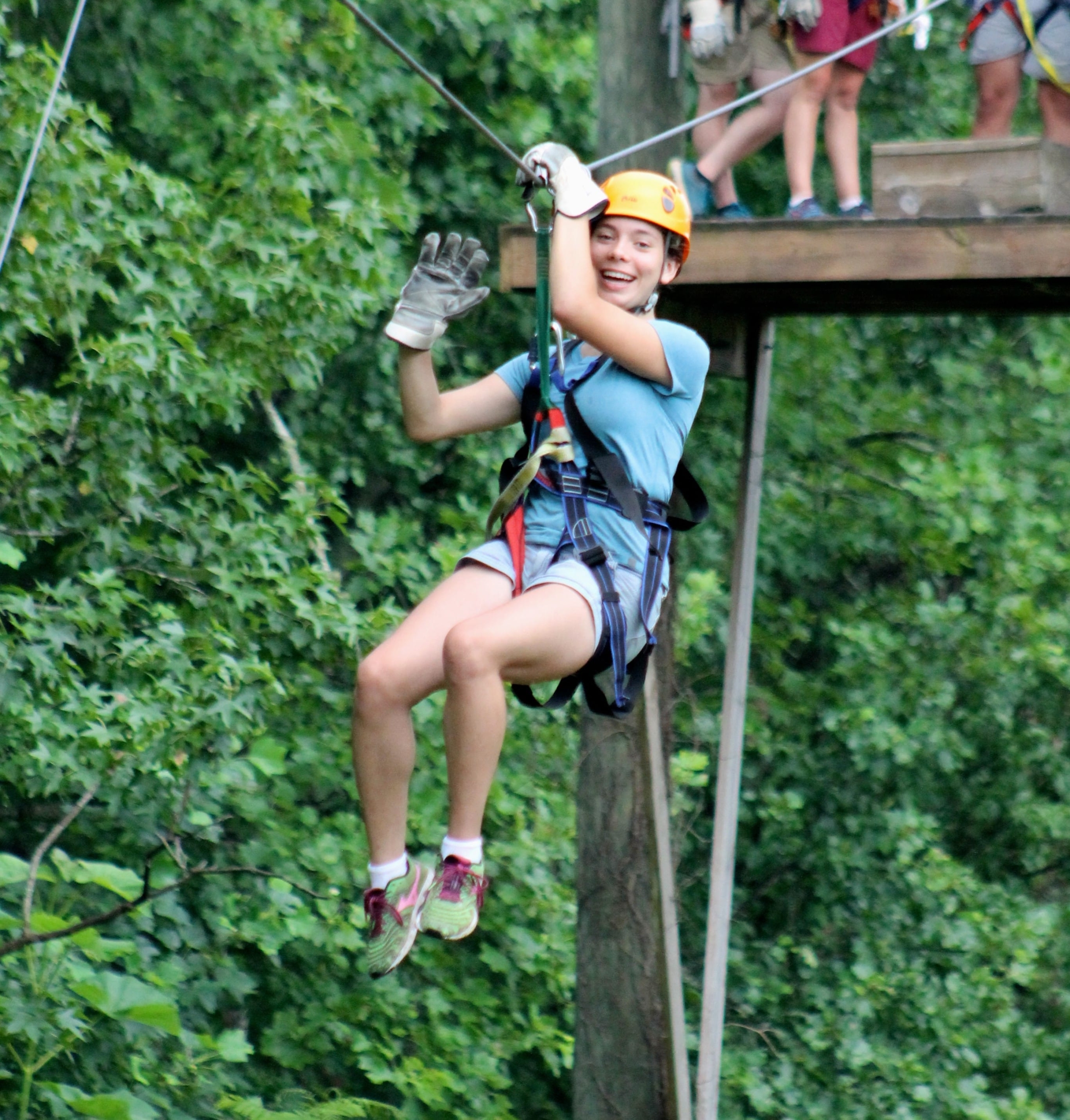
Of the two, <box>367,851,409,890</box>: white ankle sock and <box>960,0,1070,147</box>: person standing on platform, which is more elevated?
<box>960,0,1070,147</box>: person standing on platform

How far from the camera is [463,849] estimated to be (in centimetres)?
296

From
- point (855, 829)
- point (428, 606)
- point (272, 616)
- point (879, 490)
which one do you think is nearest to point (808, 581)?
point (879, 490)

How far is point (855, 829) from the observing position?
880 cm

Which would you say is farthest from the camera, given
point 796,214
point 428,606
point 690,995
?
point 690,995

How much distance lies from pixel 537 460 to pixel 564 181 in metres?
0.47

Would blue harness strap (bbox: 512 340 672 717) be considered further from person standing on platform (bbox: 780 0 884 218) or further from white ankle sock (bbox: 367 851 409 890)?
person standing on platform (bbox: 780 0 884 218)

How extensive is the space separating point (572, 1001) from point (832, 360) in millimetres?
3519

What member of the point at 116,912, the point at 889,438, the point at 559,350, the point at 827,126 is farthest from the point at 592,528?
the point at 889,438

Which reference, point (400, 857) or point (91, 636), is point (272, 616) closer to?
point (91, 636)

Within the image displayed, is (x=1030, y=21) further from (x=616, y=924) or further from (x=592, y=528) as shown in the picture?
(x=616, y=924)

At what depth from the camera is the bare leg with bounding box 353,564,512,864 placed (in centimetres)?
292

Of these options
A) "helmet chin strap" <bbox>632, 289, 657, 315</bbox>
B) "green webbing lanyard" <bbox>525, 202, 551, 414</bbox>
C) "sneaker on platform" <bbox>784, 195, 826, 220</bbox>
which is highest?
"sneaker on platform" <bbox>784, 195, 826, 220</bbox>

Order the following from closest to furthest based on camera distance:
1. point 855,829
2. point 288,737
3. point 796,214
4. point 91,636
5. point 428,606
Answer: point 428,606, point 796,214, point 91,636, point 288,737, point 855,829

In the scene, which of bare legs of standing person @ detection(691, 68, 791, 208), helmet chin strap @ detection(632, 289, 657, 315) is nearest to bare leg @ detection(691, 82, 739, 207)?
bare legs of standing person @ detection(691, 68, 791, 208)
